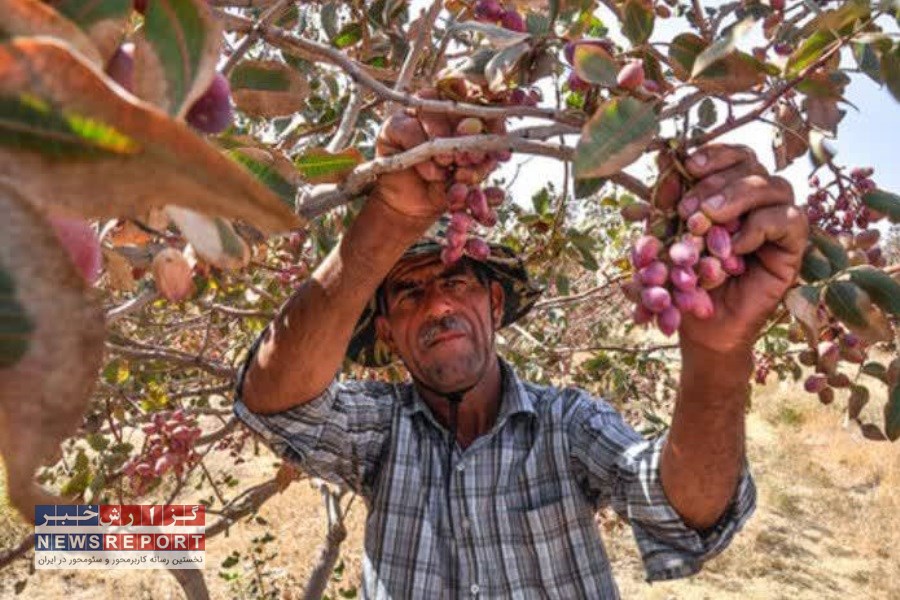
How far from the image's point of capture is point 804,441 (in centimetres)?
1116

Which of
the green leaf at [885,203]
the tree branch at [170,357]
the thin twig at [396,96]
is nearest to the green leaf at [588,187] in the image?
the thin twig at [396,96]

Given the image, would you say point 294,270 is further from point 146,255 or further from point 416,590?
point 146,255

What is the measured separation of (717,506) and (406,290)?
112 centimetres

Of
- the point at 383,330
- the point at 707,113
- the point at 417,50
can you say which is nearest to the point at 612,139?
the point at 417,50

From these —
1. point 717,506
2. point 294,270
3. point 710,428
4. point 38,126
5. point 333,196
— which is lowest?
point 717,506

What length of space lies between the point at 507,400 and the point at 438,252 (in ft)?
1.64

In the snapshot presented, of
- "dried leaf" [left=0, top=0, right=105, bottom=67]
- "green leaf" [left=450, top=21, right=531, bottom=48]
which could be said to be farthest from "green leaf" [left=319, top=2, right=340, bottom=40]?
"dried leaf" [left=0, top=0, right=105, bottom=67]

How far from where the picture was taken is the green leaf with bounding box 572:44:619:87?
88 cm

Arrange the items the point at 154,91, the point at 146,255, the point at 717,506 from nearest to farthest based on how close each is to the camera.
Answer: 1. the point at 154,91
2. the point at 146,255
3. the point at 717,506

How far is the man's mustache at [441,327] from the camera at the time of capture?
2.14m

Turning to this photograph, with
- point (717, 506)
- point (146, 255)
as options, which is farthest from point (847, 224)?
point (146, 255)

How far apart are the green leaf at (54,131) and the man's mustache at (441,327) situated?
1.83 metres

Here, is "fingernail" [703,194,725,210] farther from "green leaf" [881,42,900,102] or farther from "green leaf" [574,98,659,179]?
"green leaf" [881,42,900,102]

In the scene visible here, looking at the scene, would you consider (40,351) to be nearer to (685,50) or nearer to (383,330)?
(685,50)
